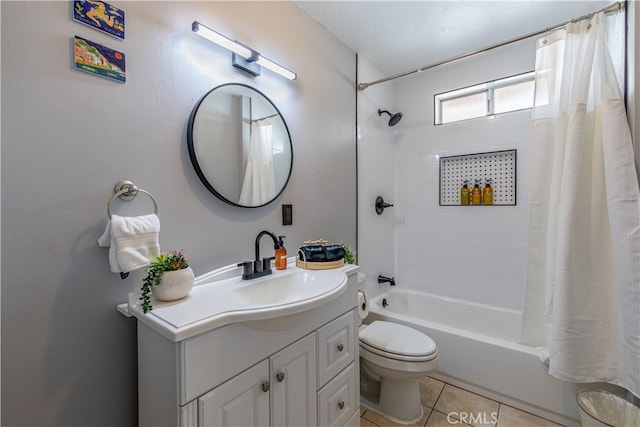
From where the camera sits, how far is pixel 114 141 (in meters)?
0.97

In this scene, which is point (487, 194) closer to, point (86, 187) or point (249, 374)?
point (249, 374)

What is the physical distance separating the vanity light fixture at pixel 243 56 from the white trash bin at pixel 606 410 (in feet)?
7.35

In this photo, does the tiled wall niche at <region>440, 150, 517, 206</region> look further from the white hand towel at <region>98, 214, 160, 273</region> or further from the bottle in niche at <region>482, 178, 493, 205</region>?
the white hand towel at <region>98, 214, 160, 273</region>

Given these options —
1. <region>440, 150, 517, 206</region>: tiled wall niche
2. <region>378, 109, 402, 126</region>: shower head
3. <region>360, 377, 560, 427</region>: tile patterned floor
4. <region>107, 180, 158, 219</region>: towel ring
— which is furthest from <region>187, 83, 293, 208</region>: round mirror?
<region>440, 150, 517, 206</region>: tiled wall niche

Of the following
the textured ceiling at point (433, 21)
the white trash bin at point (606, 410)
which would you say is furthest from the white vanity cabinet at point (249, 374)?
the textured ceiling at point (433, 21)

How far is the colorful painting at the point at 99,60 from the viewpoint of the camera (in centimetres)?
90

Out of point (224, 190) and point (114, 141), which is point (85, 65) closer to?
point (114, 141)

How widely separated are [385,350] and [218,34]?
5.89 feet

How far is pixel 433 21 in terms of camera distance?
184 centimetres

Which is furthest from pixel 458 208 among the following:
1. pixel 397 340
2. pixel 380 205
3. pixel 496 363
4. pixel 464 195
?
pixel 397 340

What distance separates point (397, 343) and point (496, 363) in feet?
2.19

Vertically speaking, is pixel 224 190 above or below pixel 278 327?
above

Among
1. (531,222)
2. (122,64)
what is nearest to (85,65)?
(122,64)

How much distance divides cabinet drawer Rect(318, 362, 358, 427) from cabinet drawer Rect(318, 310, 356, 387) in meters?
0.04
